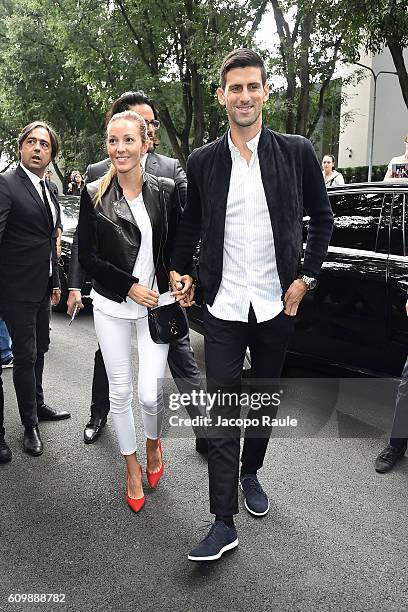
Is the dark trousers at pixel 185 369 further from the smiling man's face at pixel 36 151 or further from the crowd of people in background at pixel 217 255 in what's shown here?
the smiling man's face at pixel 36 151

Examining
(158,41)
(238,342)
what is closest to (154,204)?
(238,342)

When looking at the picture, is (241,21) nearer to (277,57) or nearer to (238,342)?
(277,57)

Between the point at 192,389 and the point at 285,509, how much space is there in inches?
36.6

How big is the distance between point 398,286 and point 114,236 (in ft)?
6.94

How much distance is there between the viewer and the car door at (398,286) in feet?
13.7

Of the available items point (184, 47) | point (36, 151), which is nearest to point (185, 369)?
point (36, 151)

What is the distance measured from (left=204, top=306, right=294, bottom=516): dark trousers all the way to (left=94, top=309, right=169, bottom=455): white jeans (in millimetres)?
368

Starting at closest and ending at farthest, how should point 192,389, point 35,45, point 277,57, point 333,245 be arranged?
point 192,389 < point 333,245 < point 277,57 < point 35,45

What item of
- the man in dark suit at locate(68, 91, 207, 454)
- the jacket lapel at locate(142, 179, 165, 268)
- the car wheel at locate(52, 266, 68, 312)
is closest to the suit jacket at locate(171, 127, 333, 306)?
the jacket lapel at locate(142, 179, 165, 268)

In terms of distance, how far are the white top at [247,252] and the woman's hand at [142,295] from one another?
314mm

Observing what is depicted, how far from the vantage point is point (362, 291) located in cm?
438

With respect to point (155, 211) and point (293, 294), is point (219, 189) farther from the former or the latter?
point (293, 294)

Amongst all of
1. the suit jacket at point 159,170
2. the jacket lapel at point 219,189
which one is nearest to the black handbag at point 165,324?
the jacket lapel at point 219,189

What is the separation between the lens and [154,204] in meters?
3.07
